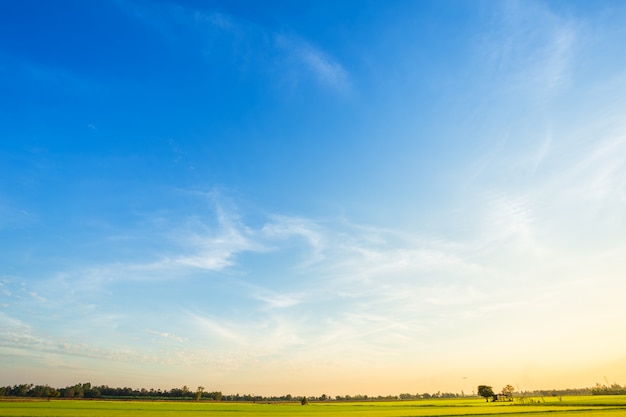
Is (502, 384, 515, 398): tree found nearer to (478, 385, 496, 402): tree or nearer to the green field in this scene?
(478, 385, 496, 402): tree

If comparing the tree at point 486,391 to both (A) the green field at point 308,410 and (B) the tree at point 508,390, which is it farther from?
(A) the green field at point 308,410

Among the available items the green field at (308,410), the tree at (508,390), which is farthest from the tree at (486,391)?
the green field at (308,410)

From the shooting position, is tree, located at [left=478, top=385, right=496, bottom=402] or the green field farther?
tree, located at [left=478, top=385, right=496, bottom=402]

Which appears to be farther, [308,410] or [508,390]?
[508,390]

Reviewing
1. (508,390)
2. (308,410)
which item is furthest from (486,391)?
(308,410)

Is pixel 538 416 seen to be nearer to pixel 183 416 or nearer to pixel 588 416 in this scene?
pixel 588 416

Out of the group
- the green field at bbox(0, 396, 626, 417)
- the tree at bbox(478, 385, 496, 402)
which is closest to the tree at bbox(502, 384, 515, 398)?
the tree at bbox(478, 385, 496, 402)

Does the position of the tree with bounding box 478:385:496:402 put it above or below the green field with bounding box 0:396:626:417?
below

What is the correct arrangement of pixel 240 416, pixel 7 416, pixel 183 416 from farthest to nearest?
pixel 240 416
pixel 183 416
pixel 7 416

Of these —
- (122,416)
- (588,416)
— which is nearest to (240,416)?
(122,416)

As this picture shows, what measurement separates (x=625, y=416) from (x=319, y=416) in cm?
3932

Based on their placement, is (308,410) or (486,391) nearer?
(308,410)

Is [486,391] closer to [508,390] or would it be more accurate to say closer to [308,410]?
[508,390]

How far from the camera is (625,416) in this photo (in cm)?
4356
